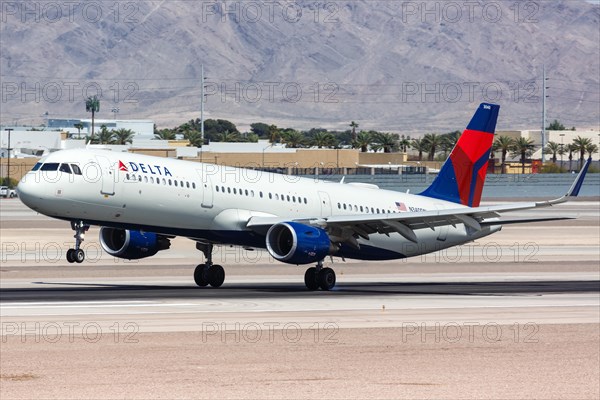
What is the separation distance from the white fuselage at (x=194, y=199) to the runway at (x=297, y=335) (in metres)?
2.43

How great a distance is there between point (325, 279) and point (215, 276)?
15.4ft

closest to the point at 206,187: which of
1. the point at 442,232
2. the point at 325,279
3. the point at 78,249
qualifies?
the point at 325,279

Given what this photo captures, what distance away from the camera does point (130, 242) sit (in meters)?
49.2

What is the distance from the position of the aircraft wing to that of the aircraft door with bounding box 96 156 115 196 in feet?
20.4

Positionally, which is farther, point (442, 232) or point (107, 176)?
point (442, 232)

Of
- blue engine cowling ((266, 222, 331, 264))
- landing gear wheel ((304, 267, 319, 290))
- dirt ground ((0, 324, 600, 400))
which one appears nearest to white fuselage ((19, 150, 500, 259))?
blue engine cowling ((266, 222, 331, 264))

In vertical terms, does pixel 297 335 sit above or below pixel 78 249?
below

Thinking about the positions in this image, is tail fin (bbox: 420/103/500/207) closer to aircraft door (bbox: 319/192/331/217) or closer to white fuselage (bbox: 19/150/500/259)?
white fuselage (bbox: 19/150/500/259)

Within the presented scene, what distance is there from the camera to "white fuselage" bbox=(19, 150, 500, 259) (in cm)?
4438

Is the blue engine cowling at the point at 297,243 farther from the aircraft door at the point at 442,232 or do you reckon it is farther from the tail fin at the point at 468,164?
the tail fin at the point at 468,164

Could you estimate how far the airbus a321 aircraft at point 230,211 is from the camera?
146 feet

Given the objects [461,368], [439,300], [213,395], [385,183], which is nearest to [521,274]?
[439,300]

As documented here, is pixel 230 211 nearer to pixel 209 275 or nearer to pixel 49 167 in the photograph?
pixel 209 275

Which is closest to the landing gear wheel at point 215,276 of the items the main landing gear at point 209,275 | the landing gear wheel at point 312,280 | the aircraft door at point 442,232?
the main landing gear at point 209,275
